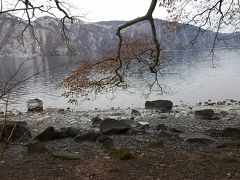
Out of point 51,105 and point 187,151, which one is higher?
point 187,151

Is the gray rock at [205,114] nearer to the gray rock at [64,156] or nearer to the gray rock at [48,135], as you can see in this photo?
the gray rock at [48,135]

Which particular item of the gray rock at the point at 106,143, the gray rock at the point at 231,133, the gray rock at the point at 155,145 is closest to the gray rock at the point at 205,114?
the gray rock at the point at 231,133

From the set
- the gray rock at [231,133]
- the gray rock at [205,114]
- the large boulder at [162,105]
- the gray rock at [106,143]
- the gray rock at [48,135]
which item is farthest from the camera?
the large boulder at [162,105]

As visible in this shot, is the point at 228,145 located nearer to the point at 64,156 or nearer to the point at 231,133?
the point at 231,133

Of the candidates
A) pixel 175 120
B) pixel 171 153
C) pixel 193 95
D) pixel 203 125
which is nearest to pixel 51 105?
pixel 193 95

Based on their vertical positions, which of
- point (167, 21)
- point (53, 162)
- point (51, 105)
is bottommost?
point (51, 105)

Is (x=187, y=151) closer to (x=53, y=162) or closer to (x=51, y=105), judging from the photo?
(x=53, y=162)

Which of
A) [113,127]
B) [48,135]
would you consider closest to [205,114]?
[113,127]

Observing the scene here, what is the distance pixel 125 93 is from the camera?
142ft

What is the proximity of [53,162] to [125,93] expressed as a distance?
31392mm

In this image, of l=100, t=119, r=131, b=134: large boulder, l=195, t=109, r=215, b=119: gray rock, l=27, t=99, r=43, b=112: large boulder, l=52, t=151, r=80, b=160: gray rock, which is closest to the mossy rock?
l=52, t=151, r=80, b=160: gray rock

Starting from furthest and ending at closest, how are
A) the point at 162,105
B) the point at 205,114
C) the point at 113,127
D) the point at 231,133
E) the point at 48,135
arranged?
the point at 162,105
the point at 205,114
the point at 113,127
the point at 231,133
the point at 48,135

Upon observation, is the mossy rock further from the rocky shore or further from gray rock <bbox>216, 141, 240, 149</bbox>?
gray rock <bbox>216, 141, 240, 149</bbox>

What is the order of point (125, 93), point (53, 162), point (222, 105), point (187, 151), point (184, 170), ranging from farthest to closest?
point (125, 93)
point (222, 105)
point (187, 151)
point (53, 162)
point (184, 170)
